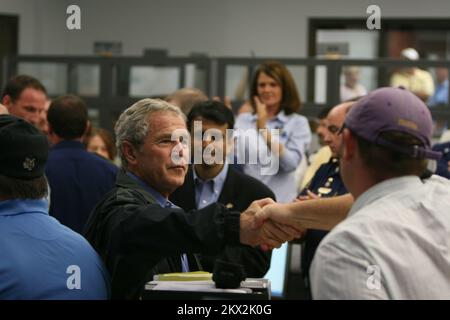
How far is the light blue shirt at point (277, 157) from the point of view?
457 centimetres

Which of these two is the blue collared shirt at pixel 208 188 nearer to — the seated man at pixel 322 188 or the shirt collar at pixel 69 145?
the seated man at pixel 322 188

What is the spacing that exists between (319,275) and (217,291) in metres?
0.36

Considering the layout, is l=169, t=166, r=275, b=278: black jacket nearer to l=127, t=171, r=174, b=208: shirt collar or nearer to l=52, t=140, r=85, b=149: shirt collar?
l=52, t=140, r=85, b=149: shirt collar

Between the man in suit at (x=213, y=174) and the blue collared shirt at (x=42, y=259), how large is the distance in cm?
137

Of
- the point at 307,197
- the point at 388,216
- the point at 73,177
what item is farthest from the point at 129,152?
the point at 73,177

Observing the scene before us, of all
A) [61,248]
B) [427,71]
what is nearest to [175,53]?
[427,71]

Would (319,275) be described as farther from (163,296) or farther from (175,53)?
(175,53)

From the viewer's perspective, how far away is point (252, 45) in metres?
10.4

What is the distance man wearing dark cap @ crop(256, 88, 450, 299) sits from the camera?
1.47 metres

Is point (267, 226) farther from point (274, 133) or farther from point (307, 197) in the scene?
point (274, 133)

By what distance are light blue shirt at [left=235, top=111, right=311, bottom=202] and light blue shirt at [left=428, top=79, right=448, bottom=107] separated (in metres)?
2.92

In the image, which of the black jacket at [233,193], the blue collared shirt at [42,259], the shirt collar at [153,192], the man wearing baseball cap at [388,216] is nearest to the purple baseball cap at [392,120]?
the man wearing baseball cap at [388,216]

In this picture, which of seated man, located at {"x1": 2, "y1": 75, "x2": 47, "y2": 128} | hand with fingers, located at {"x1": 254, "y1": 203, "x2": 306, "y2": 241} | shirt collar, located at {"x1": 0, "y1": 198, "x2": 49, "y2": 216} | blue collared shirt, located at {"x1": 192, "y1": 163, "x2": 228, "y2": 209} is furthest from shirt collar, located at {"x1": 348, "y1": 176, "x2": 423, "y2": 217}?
seated man, located at {"x1": 2, "y1": 75, "x2": 47, "y2": 128}

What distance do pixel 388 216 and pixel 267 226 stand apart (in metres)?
0.52
